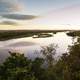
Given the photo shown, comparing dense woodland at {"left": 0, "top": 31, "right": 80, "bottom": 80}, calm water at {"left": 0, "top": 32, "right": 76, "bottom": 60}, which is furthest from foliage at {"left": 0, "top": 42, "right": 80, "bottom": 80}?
calm water at {"left": 0, "top": 32, "right": 76, "bottom": 60}

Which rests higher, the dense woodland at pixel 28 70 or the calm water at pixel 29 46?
the dense woodland at pixel 28 70

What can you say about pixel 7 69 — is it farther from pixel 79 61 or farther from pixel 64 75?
pixel 79 61

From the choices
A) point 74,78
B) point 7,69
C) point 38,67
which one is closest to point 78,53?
point 74,78

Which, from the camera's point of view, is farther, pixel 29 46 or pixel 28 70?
pixel 29 46

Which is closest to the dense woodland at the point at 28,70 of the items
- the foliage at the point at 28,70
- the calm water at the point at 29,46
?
the foliage at the point at 28,70

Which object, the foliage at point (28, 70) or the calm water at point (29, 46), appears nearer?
the foliage at point (28, 70)

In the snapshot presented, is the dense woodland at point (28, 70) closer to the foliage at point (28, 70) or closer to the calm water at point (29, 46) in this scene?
the foliage at point (28, 70)

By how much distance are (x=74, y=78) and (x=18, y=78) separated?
553 inches

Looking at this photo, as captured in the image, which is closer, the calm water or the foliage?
the foliage

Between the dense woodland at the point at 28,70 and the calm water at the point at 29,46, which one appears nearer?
the dense woodland at the point at 28,70

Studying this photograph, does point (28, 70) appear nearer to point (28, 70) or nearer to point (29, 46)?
point (28, 70)

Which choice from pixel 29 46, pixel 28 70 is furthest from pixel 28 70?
pixel 29 46

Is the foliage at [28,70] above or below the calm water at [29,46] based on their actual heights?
above

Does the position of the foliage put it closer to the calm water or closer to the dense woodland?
the dense woodland
